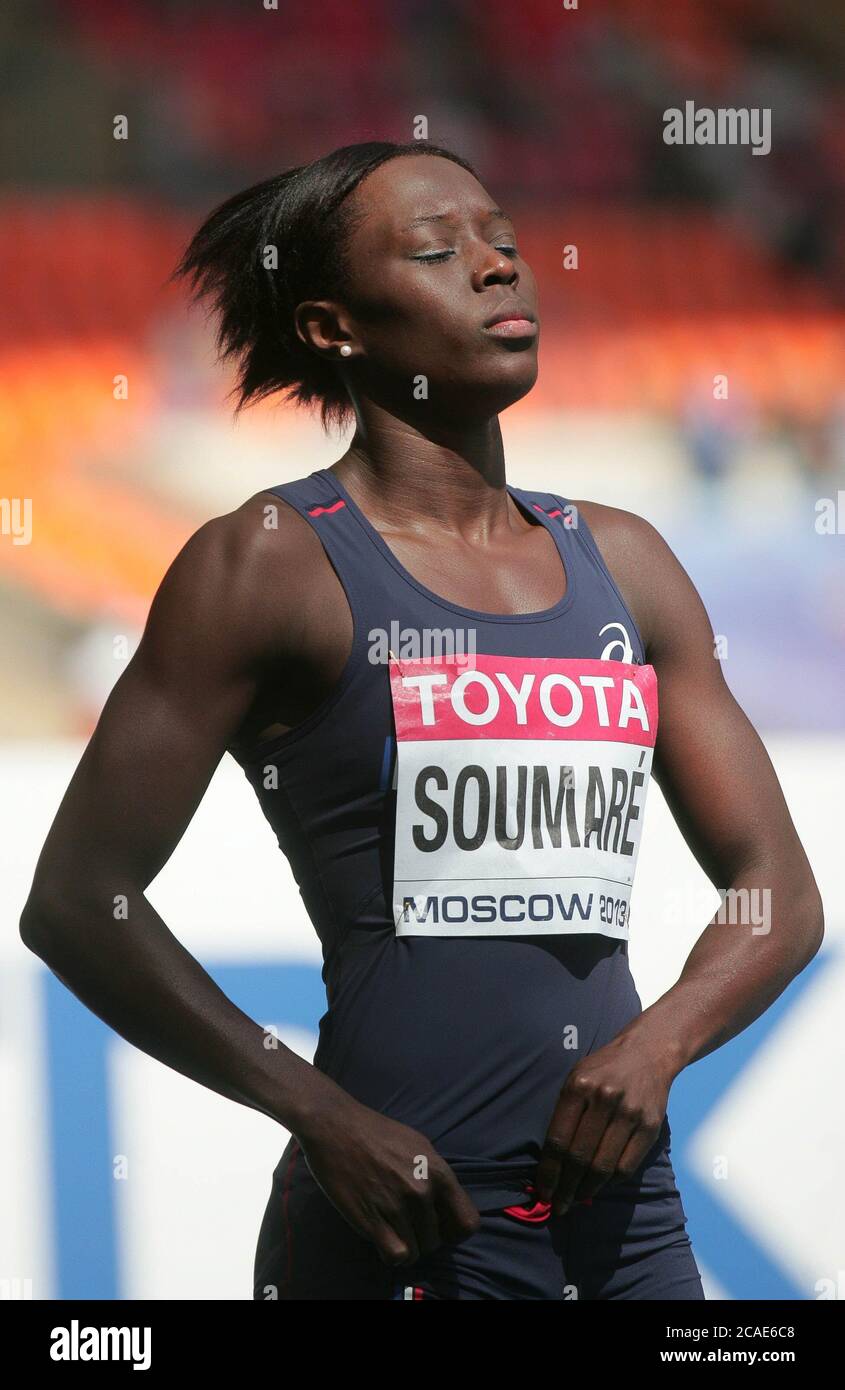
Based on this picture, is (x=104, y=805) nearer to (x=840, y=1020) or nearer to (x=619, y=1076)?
(x=619, y=1076)

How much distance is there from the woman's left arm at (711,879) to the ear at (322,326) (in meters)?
0.34

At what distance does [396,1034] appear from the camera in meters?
1.57

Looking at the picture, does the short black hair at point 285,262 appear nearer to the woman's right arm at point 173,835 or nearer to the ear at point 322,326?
the ear at point 322,326

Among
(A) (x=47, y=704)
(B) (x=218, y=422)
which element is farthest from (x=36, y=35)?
(A) (x=47, y=704)

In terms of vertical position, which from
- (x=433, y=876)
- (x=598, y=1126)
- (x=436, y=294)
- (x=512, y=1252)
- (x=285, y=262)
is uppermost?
(x=285, y=262)

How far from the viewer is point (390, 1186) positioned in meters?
1.47

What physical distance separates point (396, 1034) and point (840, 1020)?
1617 mm

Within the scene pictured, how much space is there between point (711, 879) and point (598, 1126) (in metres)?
0.33

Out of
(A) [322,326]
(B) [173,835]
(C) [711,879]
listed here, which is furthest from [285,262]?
(C) [711,879]

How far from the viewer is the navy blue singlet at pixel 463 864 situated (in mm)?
1562

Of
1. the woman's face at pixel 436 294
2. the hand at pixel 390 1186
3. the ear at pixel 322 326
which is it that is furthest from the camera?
the ear at pixel 322 326

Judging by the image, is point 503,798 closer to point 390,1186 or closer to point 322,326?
point 390,1186

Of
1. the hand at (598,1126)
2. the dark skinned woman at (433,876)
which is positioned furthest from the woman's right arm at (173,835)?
the hand at (598,1126)
